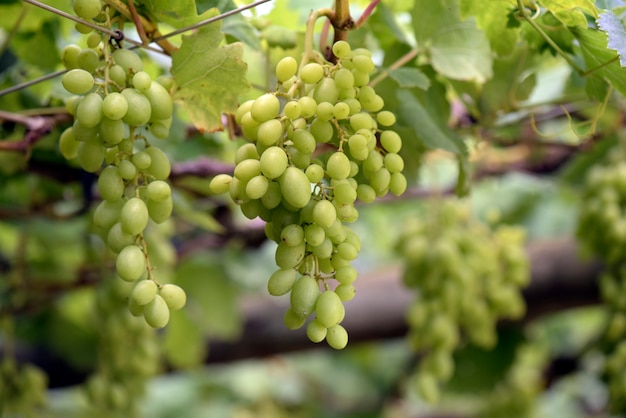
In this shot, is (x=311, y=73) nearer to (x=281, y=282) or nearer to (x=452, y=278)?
(x=281, y=282)

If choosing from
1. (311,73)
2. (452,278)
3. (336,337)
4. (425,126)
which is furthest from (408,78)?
(452,278)

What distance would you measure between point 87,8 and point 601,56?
435 millimetres

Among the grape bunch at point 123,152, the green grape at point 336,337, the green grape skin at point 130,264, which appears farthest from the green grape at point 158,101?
the green grape at point 336,337

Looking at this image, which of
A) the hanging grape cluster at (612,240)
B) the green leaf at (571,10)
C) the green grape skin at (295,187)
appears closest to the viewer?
the green grape skin at (295,187)

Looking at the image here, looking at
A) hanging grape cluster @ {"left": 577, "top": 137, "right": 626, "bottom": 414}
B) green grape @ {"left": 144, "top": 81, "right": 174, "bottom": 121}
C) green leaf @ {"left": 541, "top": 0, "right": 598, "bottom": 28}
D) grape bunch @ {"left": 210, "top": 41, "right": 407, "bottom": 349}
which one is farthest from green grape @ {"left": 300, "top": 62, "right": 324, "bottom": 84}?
hanging grape cluster @ {"left": 577, "top": 137, "right": 626, "bottom": 414}

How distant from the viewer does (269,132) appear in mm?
516

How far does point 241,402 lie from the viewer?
2635 mm

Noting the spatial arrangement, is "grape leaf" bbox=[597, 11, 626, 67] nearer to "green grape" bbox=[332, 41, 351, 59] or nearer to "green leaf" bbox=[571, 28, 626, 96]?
"green leaf" bbox=[571, 28, 626, 96]

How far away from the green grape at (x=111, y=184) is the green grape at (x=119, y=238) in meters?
0.02

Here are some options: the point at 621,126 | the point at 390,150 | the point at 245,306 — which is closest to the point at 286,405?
the point at 245,306

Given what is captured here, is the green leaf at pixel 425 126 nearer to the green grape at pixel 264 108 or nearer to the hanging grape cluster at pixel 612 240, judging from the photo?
the green grape at pixel 264 108

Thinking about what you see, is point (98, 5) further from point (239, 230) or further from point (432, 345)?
point (239, 230)

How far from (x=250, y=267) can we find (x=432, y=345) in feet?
2.55

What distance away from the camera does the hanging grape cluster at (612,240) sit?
1.17m
